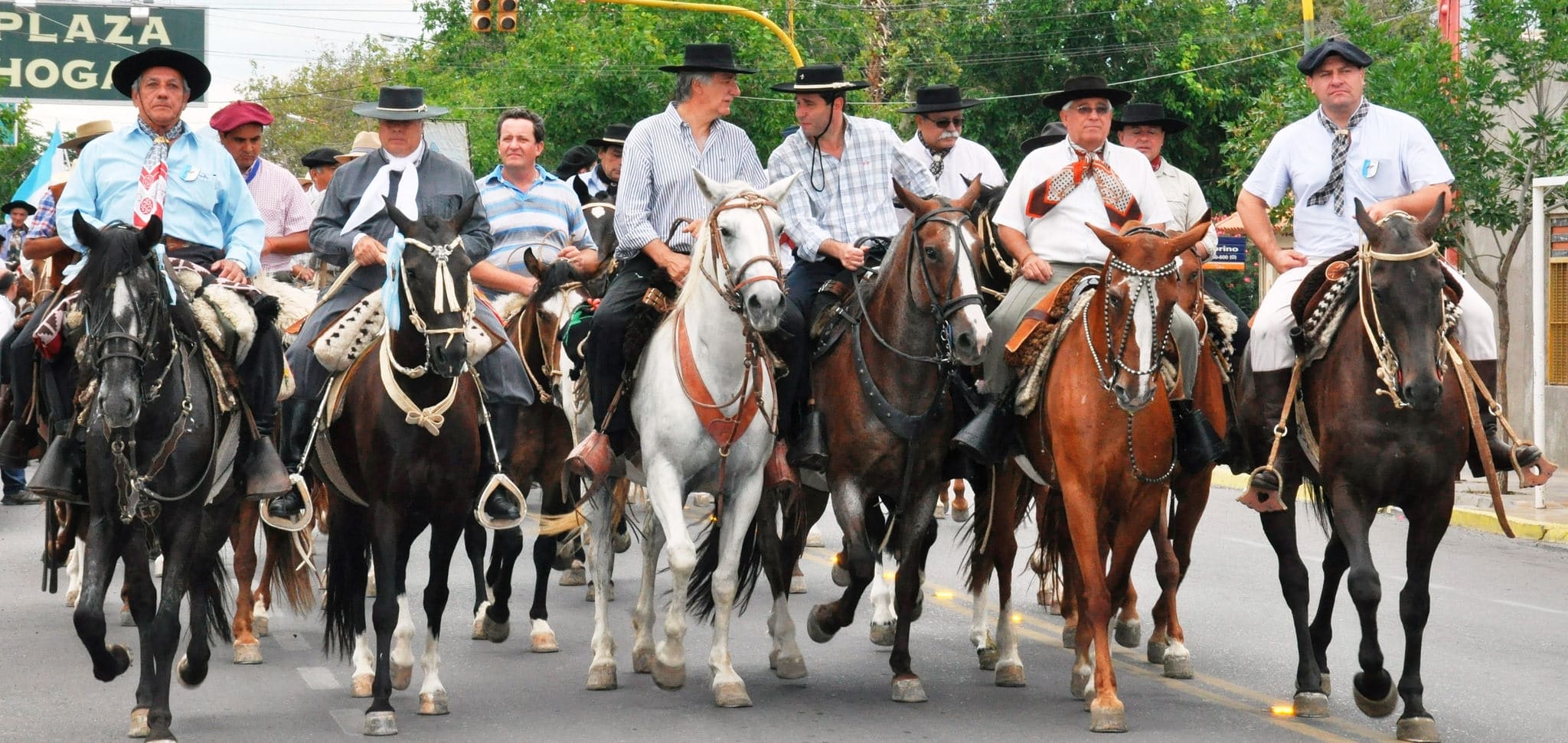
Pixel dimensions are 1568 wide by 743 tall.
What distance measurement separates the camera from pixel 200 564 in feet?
29.5

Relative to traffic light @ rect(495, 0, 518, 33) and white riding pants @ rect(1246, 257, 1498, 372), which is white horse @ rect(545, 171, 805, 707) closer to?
white riding pants @ rect(1246, 257, 1498, 372)

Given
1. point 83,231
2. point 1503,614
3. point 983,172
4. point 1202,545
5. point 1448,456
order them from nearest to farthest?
point 83,231 → point 1448,456 → point 1503,614 → point 983,172 → point 1202,545

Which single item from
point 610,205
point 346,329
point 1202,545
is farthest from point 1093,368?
point 1202,545

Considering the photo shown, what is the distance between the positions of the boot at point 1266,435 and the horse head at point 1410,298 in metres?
0.74

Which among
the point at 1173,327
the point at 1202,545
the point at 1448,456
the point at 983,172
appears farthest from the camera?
the point at 1202,545

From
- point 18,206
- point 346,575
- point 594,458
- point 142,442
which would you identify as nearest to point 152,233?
point 142,442

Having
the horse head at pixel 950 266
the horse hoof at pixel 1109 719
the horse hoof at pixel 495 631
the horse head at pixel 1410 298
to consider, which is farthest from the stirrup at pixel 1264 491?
the horse hoof at pixel 495 631

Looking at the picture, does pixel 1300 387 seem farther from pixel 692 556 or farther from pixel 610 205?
pixel 610 205

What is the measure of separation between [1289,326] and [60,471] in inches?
228

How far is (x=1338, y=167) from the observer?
9.58 meters

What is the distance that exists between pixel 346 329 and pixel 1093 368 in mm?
3720

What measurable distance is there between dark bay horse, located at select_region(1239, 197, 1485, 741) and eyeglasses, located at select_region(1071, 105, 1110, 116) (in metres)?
1.69

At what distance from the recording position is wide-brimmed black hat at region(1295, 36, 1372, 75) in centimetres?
957

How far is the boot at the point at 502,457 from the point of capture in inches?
372
